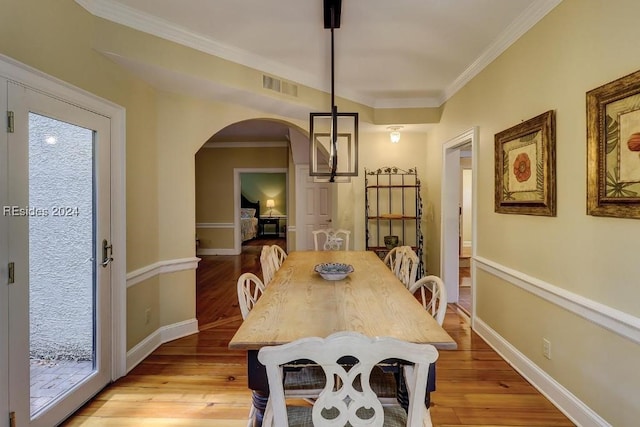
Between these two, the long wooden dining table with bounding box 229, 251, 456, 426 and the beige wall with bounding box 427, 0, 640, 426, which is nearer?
the long wooden dining table with bounding box 229, 251, 456, 426

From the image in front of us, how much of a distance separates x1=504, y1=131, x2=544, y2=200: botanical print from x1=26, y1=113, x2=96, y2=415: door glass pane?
117 inches

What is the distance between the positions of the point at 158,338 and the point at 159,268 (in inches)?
24.6

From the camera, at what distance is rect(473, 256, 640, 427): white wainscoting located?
1719 millimetres

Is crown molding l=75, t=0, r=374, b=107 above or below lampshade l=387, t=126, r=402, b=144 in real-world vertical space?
above

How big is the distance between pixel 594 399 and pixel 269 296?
5.99ft

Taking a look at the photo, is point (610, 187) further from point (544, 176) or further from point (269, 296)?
point (269, 296)

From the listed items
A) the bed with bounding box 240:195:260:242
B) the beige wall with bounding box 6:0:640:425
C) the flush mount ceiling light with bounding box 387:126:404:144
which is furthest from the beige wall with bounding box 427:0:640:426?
the bed with bounding box 240:195:260:242

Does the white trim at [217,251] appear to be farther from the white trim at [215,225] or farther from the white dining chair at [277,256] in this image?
the white dining chair at [277,256]

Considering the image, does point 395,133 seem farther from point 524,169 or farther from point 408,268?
point 408,268

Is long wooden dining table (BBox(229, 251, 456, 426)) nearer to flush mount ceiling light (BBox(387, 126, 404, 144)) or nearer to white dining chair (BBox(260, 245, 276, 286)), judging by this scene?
white dining chair (BBox(260, 245, 276, 286))

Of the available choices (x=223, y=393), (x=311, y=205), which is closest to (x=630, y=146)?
(x=223, y=393)

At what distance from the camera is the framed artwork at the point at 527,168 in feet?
7.41

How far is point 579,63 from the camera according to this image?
1985 millimetres

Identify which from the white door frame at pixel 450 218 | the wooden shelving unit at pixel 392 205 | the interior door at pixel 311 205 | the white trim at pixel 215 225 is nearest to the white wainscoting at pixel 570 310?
the white door frame at pixel 450 218
